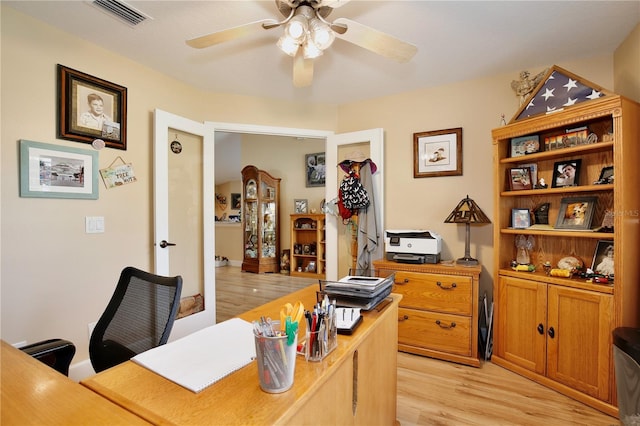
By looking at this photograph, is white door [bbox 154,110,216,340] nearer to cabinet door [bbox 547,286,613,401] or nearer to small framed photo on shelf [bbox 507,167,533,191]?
small framed photo on shelf [bbox 507,167,533,191]

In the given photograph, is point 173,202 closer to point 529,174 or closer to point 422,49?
point 422,49

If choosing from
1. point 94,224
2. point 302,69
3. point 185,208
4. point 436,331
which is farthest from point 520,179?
point 94,224

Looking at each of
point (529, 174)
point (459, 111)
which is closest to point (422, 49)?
point (459, 111)

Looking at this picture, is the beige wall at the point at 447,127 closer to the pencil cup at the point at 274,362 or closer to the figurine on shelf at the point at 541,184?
the figurine on shelf at the point at 541,184

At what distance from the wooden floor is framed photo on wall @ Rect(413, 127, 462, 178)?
5.62 feet

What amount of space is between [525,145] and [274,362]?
2.69 metres

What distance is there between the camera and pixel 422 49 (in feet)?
7.79

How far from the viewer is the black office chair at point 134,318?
1254 millimetres

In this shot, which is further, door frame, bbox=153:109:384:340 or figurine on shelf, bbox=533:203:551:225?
door frame, bbox=153:109:384:340

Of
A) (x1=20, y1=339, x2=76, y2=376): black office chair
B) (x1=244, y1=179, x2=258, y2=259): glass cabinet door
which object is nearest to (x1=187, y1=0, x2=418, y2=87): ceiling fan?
(x1=20, y1=339, x2=76, y2=376): black office chair

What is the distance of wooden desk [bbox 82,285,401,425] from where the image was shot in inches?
25.1

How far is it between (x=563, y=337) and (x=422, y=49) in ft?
7.45

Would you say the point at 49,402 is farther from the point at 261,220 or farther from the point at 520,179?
the point at 261,220

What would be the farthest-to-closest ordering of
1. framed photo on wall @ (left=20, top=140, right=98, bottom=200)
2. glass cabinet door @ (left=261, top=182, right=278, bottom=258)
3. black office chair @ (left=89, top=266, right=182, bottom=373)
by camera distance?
glass cabinet door @ (left=261, top=182, right=278, bottom=258) < framed photo on wall @ (left=20, top=140, right=98, bottom=200) < black office chair @ (left=89, top=266, right=182, bottom=373)
